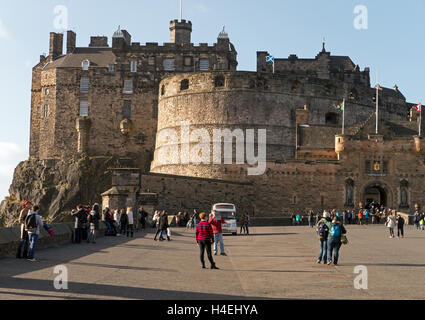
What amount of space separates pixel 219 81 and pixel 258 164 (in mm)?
8778

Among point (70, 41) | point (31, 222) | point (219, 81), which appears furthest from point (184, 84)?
point (31, 222)

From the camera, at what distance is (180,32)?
58.2 m

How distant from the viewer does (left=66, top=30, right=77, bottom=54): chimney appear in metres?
61.7

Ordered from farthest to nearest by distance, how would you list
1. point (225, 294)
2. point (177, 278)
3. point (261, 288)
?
point (177, 278) < point (261, 288) < point (225, 294)

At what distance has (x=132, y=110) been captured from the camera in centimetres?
5622

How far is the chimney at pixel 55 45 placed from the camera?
201ft

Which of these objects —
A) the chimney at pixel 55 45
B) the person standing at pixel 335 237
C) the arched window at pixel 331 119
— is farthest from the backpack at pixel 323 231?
the chimney at pixel 55 45

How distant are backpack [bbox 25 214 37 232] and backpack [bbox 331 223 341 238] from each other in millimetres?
6864

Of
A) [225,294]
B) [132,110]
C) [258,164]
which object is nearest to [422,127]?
[258,164]

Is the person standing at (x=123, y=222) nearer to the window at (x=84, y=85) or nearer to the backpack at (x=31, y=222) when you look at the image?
the backpack at (x=31, y=222)

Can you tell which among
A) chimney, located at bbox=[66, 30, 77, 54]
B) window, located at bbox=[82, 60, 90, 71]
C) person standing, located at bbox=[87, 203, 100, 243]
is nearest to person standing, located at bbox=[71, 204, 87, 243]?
person standing, located at bbox=[87, 203, 100, 243]

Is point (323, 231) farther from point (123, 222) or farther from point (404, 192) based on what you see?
point (404, 192)

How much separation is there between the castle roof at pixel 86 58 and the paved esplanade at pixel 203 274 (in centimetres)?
4247
